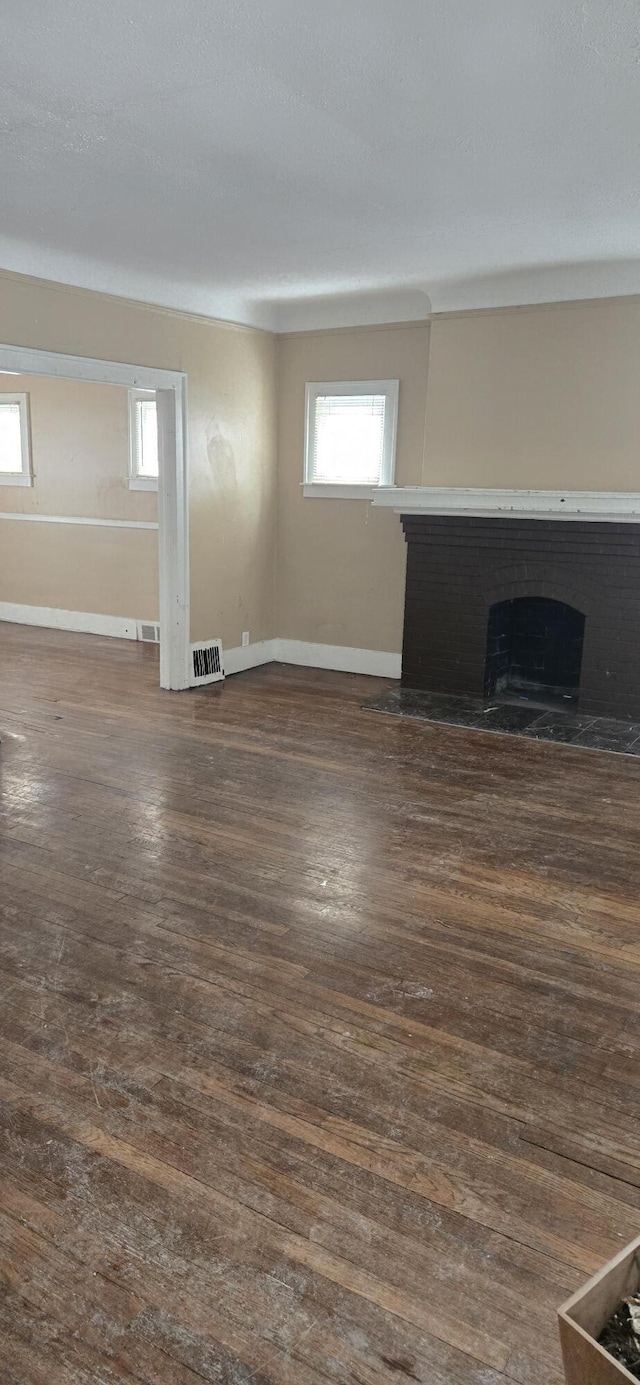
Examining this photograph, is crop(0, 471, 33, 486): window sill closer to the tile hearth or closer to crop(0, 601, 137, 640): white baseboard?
crop(0, 601, 137, 640): white baseboard

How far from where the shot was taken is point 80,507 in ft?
25.0

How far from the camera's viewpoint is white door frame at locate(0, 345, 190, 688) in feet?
16.9

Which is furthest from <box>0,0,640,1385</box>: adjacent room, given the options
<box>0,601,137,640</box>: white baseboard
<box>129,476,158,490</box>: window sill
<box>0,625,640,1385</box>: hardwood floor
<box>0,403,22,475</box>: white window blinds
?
<box>0,403,22,475</box>: white window blinds

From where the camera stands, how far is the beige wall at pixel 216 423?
482 cm

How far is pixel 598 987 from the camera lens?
2.58 meters

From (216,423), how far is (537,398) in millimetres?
2069

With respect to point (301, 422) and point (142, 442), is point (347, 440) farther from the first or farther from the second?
point (142, 442)

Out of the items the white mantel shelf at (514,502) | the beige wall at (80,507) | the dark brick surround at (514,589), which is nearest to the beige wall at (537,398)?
the white mantel shelf at (514,502)

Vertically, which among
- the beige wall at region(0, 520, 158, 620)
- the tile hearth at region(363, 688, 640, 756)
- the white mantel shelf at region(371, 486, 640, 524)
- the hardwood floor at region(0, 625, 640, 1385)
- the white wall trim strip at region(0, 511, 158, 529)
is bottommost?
the hardwood floor at region(0, 625, 640, 1385)

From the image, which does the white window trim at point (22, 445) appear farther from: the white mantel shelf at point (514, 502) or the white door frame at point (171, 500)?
the white mantel shelf at point (514, 502)

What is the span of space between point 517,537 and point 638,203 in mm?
2010

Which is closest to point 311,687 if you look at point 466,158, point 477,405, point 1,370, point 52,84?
point 477,405

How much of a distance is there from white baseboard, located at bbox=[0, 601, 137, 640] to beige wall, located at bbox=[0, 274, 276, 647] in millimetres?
1562

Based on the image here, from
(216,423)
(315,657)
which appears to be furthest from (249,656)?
(216,423)
